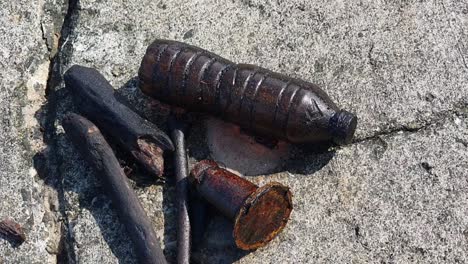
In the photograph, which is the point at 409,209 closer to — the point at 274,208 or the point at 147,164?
the point at 274,208

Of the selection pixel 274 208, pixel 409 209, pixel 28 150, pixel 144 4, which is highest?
pixel 144 4

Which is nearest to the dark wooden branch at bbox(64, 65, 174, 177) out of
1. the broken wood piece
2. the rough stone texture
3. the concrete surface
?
the concrete surface

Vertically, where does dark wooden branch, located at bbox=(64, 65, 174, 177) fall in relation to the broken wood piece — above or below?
above

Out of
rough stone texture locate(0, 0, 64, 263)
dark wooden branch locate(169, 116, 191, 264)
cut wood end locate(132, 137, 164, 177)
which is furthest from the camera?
rough stone texture locate(0, 0, 64, 263)

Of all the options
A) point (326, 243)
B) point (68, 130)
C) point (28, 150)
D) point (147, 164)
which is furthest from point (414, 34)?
point (28, 150)

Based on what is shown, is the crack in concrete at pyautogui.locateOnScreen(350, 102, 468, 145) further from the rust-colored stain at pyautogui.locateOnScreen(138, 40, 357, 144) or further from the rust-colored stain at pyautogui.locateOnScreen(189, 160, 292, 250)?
the rust-colored stain at pyautogui.locateOnScreen(189, 160, 292, 250)

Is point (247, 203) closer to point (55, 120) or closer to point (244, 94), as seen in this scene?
point (244, 94)
